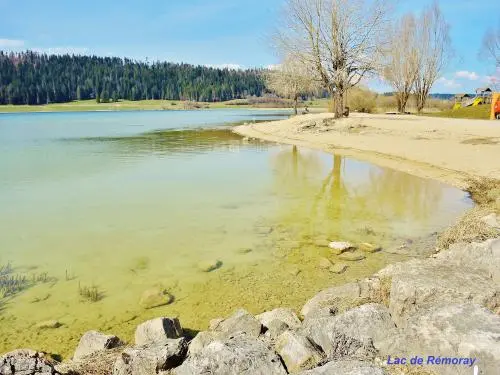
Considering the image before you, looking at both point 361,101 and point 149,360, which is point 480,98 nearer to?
point 361,101

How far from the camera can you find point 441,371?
9.79ft

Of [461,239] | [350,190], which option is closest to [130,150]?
[350,190]

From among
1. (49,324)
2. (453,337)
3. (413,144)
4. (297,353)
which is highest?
(413,144)

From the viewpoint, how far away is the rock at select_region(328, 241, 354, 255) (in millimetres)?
8129

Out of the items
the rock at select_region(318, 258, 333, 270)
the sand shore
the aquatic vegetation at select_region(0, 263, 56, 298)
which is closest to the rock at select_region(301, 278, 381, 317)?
the rock at select_region(318, 258, 333, 270)

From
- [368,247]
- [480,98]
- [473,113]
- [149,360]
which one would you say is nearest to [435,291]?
[149,360]

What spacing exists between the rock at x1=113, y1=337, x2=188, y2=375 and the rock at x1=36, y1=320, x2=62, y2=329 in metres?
2.17

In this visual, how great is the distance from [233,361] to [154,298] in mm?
3180

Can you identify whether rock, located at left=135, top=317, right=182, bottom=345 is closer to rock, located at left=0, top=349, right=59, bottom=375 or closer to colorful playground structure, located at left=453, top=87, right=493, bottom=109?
rock, located at left=0, top=349, right=59, bottom=375

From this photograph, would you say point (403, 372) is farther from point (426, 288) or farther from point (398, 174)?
point (398, 174)

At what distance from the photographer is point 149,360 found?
3914mm

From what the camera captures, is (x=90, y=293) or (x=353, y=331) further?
(x=90, y=293)

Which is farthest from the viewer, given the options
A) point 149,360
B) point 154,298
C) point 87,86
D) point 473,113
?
point 87,86

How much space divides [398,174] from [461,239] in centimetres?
940
